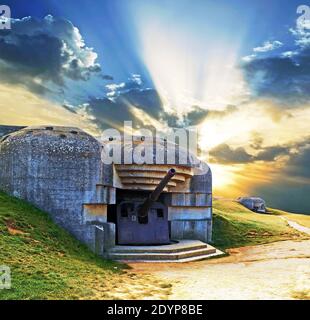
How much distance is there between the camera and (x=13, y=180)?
1297 cm

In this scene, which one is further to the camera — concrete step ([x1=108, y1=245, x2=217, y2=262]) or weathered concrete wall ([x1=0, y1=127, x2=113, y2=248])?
concrete step ([x1=108, y1=245, x2=217, y2=262])

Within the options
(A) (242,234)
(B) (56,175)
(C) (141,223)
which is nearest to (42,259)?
(B) (56,175)

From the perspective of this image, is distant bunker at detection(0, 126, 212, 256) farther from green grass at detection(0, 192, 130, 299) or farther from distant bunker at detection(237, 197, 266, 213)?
distant bunker at detection(237, 197, 266, 213)

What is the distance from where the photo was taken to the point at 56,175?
42.1 feet

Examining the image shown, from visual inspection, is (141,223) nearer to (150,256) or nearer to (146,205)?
(146,205)

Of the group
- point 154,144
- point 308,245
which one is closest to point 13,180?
point 154,144

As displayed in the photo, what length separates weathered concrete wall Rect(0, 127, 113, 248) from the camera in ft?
41.8

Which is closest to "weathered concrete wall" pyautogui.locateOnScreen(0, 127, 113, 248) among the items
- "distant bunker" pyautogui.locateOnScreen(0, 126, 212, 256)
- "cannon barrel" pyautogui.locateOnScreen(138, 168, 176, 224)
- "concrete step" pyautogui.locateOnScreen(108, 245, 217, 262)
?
"distant bunker" pyautogui.locateOnScreen(0, 126, 212, 256)

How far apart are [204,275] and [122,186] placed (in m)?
5.49

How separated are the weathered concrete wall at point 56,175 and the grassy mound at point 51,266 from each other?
42 centimetres

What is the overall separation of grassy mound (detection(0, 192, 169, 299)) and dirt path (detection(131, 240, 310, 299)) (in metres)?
0.68

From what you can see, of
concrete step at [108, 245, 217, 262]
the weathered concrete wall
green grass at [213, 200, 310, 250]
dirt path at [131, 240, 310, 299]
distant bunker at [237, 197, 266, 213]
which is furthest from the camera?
distant bunker at [237, 197, 266, 213]

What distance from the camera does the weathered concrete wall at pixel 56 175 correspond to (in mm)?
12742

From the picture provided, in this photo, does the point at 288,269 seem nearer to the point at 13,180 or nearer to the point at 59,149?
the point at 59,149
